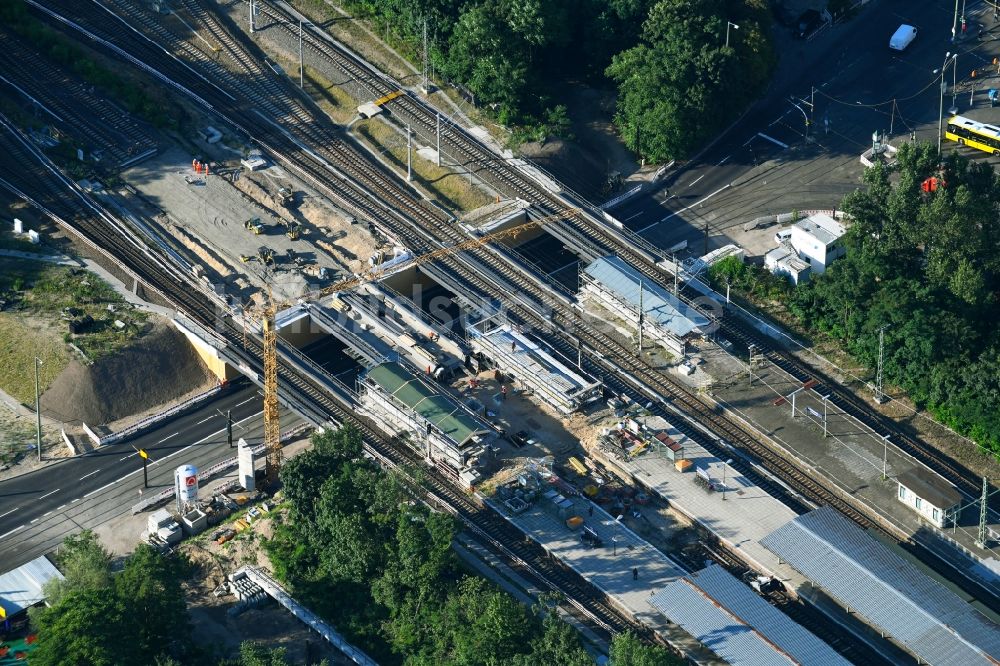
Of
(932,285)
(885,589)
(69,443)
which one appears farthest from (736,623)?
(69,443)

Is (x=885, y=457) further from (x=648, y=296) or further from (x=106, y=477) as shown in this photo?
(x=106, y=477)

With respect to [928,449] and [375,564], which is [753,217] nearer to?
[928,449]

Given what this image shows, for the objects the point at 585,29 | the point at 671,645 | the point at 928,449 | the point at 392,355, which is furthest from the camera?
the point at 585,29

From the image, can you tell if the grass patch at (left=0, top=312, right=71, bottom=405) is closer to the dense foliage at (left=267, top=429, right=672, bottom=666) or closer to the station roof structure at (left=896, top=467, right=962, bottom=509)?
the dense foliage at (left=267, top=429, right=672, bottom=666)

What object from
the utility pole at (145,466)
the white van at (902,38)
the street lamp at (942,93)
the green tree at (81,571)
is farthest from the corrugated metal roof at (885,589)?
the white van at (902,38)

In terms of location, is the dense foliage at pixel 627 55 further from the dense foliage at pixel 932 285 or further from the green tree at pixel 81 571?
the green tree at pixel 81 571

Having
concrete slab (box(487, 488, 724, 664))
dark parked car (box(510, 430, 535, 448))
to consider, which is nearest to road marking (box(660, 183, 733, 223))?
dark parked car (box(510, 430, 535, 448))

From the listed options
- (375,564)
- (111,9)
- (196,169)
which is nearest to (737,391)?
(375,564)
